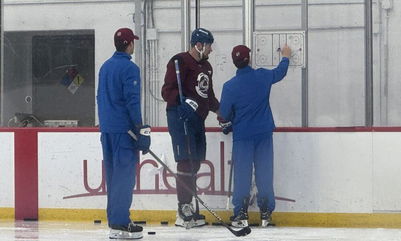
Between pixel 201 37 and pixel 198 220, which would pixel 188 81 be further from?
pixel 198 220

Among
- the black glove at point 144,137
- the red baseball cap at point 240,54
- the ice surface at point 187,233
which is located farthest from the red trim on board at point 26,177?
the black glove at point 144,137

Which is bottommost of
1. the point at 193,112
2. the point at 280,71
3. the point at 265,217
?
the point at 265,217

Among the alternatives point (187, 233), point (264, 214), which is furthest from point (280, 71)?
point (187, 233)

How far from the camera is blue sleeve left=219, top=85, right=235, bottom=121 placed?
35.0 feet

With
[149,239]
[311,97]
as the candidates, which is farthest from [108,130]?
[311,97]

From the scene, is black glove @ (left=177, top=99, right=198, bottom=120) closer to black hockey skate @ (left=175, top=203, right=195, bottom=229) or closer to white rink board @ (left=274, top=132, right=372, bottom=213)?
black hockey skate @ (left=175, top=203, right=195, bottom=229)

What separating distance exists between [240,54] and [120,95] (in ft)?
4.91

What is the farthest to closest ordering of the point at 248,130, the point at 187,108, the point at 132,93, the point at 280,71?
the point at 280,71 → the point at 248,130 → the point at 187,108 → the point at 132,93

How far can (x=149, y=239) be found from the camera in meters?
9.88

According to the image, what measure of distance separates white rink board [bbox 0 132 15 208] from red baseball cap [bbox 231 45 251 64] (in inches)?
96.0

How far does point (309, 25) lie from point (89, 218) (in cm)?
278

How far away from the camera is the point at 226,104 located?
1066 cm

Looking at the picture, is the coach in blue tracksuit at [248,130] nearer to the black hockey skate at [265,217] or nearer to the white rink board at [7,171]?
the black hockey skate at [265,217]

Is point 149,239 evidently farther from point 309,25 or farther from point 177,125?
point 309,25
